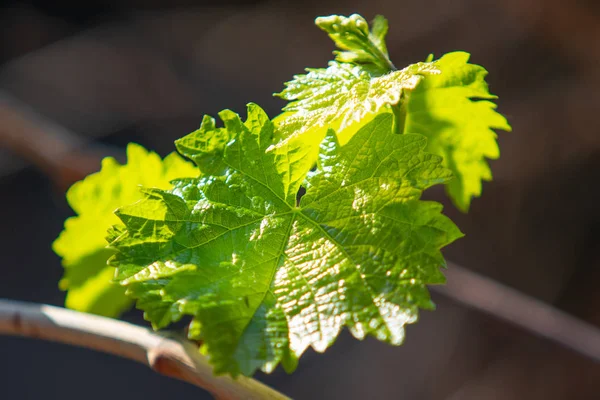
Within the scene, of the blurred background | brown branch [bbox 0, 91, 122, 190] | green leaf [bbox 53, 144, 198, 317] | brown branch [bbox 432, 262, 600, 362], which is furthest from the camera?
the blurred background

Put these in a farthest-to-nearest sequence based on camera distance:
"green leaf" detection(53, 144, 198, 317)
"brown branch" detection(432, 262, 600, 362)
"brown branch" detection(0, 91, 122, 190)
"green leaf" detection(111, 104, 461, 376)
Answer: "brown branch" detection(0, 91, 122, 190)
"brown branch" detection(432, 262, 600, 362)
"green leaf" detection(53, 144, 198, 317)
"green leaf" detection(111, 104, 461, 376)

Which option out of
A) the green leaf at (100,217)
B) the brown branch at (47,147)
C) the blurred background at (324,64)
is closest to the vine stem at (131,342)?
the green leaf at (100,217)

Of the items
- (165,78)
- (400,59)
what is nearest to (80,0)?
(165,78)

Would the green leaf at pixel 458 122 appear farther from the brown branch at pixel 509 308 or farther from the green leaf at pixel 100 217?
the brown branch at pixel 509 308

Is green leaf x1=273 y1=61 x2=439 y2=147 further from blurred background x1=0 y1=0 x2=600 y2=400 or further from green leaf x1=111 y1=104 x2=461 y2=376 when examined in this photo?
blurred background x1=0 y1=0 x2=600 y2=400

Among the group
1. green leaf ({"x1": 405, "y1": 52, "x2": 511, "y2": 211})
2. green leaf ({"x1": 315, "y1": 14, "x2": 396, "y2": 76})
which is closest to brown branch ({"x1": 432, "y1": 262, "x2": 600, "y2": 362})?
green leaf ({"x1": 405, "y1": 52, "x2": 511, "y2": 211})

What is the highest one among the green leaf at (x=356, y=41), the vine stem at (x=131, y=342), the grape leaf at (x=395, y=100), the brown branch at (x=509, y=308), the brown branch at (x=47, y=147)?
the brown branch at (x=47, y=147)
